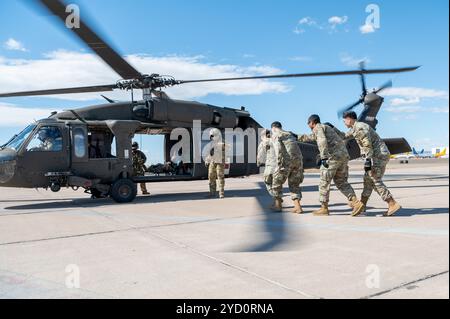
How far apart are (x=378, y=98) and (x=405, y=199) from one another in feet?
18.2

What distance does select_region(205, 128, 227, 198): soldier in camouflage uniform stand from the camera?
1045cm

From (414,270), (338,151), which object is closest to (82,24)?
(338,151)

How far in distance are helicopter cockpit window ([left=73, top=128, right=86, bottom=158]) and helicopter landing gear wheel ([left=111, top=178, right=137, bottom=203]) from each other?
1028mm

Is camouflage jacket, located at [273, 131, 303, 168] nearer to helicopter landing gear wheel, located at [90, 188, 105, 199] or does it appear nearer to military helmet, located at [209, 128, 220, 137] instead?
military helmet, located at [209, 128, 220, 137]

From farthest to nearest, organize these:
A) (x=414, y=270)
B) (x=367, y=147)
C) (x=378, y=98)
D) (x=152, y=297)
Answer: (x=378, y=98) → (x=367, y=147) → (x=414, y=270) → (x=152, y=297)

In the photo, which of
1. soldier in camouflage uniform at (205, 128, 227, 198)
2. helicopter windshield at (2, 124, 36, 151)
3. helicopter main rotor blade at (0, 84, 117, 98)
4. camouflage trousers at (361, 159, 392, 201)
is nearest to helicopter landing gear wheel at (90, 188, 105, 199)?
helicopter windshield at (2, 124, 36, 151)

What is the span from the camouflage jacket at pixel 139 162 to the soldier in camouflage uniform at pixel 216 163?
188cm

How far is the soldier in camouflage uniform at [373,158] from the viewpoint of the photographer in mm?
6574

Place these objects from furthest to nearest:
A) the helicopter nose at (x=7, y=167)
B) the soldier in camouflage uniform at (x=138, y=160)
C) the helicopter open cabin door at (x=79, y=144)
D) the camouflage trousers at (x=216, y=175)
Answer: the soldier in camouflage uniform at (x=138, y=160), the camouflage trousers at (x=216, y=175), the helicopter open cabin door at (x=79, y=144), the helicopter nose at (x=7, y=167)

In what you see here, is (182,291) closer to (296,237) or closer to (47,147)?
(296,237)

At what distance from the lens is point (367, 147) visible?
263 inches

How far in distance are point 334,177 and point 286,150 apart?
3.53ft

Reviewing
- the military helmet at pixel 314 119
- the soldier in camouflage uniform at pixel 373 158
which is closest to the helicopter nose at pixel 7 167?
the military helmet at pixel 314 119

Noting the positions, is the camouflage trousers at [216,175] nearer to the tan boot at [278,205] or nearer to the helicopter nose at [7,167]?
the tan boot at [278,205]
